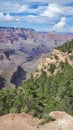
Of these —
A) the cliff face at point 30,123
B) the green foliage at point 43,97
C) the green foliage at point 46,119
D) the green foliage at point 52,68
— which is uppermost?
the green foliage at point 46,119

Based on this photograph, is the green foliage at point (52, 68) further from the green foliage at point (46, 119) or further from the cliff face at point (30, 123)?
the green foliage at point (46, 119)

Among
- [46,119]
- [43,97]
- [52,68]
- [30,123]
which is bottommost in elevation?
[52,68]

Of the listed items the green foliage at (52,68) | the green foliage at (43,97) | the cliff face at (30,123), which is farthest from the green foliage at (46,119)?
the green foliage at (52,68)

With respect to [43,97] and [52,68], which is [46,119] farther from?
[52,68]

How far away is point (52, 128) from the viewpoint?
34531 mm

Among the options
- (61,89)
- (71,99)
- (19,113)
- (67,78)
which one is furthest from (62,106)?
(19,113)

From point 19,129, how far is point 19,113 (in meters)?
4.21

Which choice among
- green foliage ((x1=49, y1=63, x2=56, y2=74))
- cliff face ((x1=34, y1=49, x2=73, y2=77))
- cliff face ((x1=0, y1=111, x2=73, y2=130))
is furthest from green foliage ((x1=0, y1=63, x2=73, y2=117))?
cliff face ((x1=0, y1=111, x2=73, y2=130))

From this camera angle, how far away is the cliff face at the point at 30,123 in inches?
1371

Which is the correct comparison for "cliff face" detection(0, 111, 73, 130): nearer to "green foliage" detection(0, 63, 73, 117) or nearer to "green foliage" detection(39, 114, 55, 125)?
"green foliage" detection(39, 114, 55, 125)

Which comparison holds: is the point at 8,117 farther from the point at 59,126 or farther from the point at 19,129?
the point at 59,126

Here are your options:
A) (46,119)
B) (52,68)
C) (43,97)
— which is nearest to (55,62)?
(52,68)

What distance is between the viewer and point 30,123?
3572 cm

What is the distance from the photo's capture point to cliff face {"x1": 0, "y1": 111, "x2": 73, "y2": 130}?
34.8 meters
